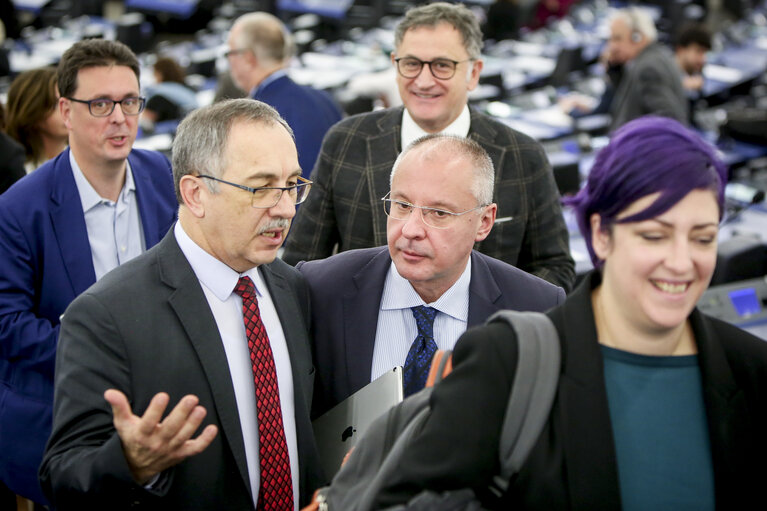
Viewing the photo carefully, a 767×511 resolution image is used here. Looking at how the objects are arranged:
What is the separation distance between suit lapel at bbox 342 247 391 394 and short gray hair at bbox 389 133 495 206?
25 centimetres

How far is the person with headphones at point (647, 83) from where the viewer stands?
626cm

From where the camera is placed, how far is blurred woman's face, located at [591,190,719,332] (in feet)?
4.97

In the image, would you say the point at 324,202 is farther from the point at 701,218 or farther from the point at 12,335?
the point at 701,218

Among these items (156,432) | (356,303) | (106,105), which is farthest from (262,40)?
(156,432)

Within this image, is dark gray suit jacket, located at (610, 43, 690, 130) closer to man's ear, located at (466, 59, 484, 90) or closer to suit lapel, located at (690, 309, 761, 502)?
man's ear, located at (466, 59, 484, 90)

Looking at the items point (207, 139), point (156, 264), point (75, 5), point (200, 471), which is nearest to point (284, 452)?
point (200, 471)

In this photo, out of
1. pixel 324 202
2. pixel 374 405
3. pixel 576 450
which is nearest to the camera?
pixel 576 450

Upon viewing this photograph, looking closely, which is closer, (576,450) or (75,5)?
(576,450)

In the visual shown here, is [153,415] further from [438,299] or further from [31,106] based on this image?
[31,106]

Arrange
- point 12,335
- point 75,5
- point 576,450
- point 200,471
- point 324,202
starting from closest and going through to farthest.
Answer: point 576,450
point 200,471
point 12,335
point 324,202
point 75,5

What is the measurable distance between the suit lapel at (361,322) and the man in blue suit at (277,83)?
1.96 meters

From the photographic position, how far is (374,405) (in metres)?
2.09

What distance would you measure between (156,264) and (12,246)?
84 centimetres

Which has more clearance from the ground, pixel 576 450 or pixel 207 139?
pixel 207 139
